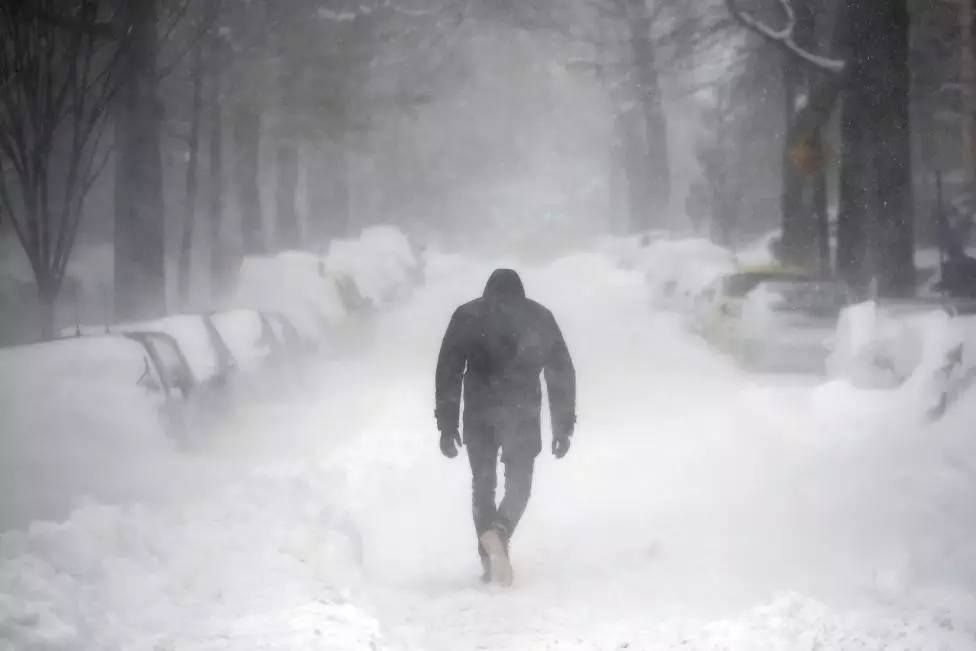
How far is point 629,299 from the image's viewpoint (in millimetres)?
18375

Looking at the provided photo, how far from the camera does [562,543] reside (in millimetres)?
6250

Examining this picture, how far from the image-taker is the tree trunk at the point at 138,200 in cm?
1138

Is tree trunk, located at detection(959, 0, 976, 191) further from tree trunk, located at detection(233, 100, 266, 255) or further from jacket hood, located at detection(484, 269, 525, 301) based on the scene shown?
tree trunk, located at detection(233, 100, 266, 255)

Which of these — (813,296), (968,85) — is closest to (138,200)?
(813,296)

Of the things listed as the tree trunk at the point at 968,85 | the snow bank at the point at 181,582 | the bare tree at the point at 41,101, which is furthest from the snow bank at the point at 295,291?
the tree trunk at the point at 968,85

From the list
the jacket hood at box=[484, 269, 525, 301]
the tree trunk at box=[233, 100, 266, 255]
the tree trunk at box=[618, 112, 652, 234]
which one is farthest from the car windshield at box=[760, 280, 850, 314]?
the tree trunk at box=[618, 112, 652, 234]

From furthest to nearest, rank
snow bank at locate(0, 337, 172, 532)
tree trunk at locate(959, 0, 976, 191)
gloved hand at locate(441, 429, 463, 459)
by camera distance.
A: tree trunk at locate(959, 0, 976, 191) < snow bank at locate(0, 337, 172, 532) < gloved hand at locate(441, 429, 463, 459)

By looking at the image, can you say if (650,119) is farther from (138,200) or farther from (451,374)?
(451,374)

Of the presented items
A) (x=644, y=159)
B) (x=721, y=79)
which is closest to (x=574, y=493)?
(x=721, y=79)

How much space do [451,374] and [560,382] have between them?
62 centimetres

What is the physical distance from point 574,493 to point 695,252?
11865mm

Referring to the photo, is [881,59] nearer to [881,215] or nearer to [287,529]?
[881,215]

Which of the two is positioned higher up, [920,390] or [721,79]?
[721,79]

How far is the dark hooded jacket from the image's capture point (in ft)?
18.4
